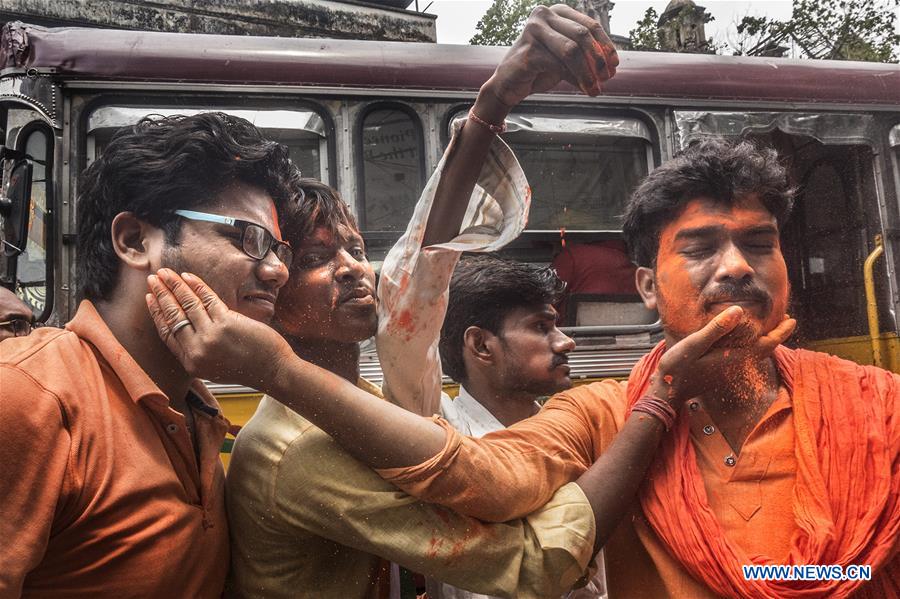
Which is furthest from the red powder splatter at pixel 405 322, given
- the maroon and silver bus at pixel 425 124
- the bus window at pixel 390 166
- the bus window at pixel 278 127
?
the bus window at pixel 278 127

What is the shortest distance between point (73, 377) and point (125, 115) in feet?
9.00

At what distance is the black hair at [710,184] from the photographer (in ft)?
5.28

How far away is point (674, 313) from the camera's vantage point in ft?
5.34

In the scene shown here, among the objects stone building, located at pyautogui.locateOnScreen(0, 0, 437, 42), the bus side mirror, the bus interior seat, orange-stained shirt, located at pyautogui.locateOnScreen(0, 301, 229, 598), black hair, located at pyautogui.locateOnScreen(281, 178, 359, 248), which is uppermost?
stone building, located at pyautogui.locateOnScreen(0, 0, 437, 42)

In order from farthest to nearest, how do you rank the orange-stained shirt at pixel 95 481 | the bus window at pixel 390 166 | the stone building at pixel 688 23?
1. the stone building at pixel 688 23
2. the bus window at pixel 390 166
3. the orange-stained shirt at pixel 95 481

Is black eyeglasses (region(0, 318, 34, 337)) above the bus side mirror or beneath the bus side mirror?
beneath

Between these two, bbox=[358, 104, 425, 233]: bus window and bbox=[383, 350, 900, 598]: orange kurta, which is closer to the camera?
bbox=[383, 350, 900, 598]: orange kurta

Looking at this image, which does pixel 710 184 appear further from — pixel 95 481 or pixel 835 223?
pixel 835 223

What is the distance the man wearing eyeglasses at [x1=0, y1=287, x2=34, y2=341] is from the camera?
108 inches

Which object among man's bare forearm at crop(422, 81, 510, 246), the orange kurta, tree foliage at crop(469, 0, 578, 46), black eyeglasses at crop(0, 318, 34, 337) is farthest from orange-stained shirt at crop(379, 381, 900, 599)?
tree foliage at crop(469, 0, 578, 46)

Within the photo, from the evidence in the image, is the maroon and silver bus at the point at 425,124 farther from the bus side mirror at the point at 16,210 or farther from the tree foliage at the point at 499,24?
the tree foliage at the point at 499,24

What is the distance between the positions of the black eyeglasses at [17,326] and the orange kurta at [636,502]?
6.66 feet

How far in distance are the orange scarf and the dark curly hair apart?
107 cm

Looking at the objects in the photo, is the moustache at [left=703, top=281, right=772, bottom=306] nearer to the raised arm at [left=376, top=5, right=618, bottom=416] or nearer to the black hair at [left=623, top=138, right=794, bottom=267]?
the black hair at [left=623, top=138, right=794, bottom=267]
